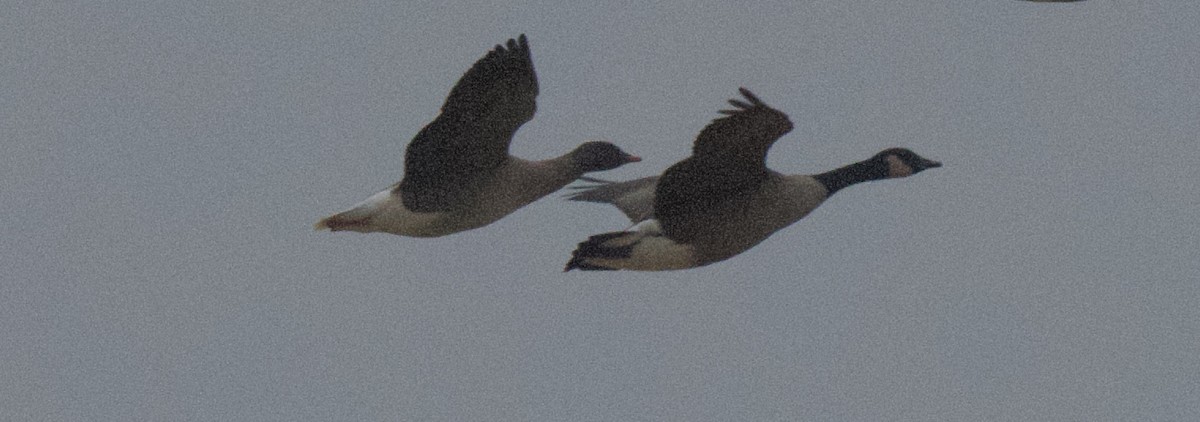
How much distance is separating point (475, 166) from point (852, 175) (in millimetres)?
2642

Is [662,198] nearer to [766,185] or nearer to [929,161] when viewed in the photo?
[766,185]

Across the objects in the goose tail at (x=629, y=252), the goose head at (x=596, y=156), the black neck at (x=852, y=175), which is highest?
the goose head at (x=596, y=156)

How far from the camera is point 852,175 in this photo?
18125 millimetres

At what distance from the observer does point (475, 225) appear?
18.0 m

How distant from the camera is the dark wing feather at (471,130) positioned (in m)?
17.3

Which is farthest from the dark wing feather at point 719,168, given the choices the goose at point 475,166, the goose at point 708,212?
the goose at point 475,166

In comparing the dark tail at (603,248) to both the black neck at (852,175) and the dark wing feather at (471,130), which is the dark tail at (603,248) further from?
the black neck at (852,175)

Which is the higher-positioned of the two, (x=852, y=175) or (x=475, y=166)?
(x=475, y=166)

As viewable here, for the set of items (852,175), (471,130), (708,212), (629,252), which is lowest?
(629,252)

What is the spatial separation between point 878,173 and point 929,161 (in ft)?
1.38

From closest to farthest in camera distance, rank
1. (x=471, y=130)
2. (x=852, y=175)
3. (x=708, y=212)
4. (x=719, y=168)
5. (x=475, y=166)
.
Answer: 1. (x=719, y=168)
2. (x=708, y=212)
3. (x=471, y=130)
4. (x=475, y=166)
5. (x=852, y=175)

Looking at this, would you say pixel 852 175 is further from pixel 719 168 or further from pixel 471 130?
pixel 471 130

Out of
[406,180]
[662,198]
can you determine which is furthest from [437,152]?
[662,198]

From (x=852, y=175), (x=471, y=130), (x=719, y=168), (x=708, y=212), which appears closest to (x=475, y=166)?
(x=471, y=130)
